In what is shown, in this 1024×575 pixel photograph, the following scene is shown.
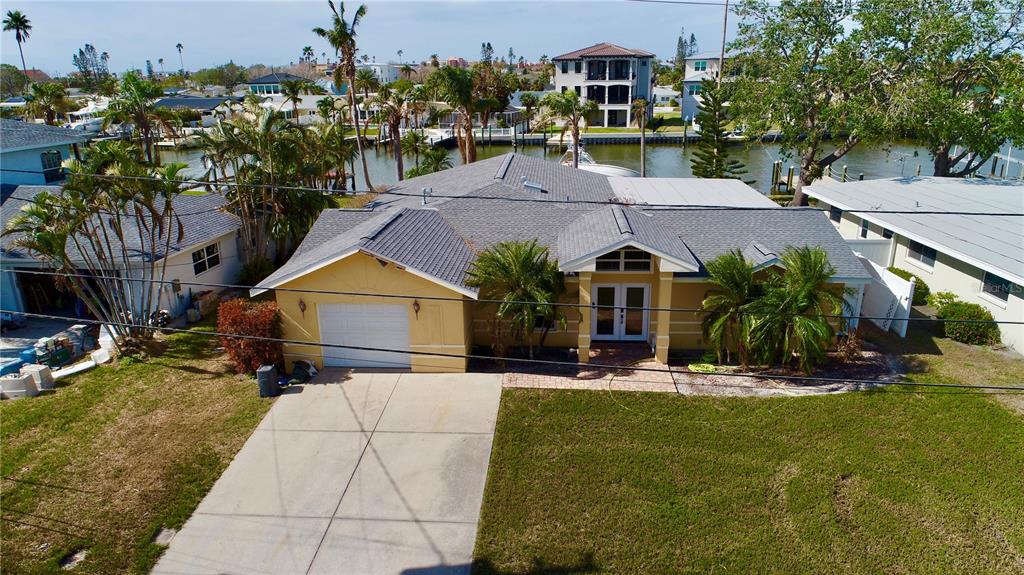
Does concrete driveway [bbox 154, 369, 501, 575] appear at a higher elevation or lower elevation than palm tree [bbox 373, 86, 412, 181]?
lower

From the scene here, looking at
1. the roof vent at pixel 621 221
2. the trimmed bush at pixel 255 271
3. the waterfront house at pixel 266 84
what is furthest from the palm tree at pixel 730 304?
the waterfront house at pixel 266 84

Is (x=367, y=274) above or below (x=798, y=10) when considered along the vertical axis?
below

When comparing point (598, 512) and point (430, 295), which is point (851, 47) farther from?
point (598, 512)

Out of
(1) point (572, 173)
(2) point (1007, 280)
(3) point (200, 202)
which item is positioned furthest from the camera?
(1) point (572, 173)

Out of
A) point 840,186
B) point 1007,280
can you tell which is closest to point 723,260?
point 1007,280

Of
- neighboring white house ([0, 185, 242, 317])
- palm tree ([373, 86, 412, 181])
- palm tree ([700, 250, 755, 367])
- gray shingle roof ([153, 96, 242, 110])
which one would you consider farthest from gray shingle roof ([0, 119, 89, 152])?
gray shingle roof ([153, 96, 242, 110])

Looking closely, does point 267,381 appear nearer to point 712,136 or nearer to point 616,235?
point 616,235

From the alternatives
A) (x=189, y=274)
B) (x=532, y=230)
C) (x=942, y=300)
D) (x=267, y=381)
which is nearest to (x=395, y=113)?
(x=189, y=274)

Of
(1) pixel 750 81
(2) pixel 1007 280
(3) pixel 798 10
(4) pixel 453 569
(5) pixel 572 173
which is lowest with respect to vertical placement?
(4) pixel 453 569

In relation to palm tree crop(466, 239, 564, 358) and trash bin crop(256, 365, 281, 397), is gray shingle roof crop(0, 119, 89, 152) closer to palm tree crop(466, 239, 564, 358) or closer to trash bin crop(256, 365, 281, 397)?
trash bin crop(256, 365, 281, 397)
